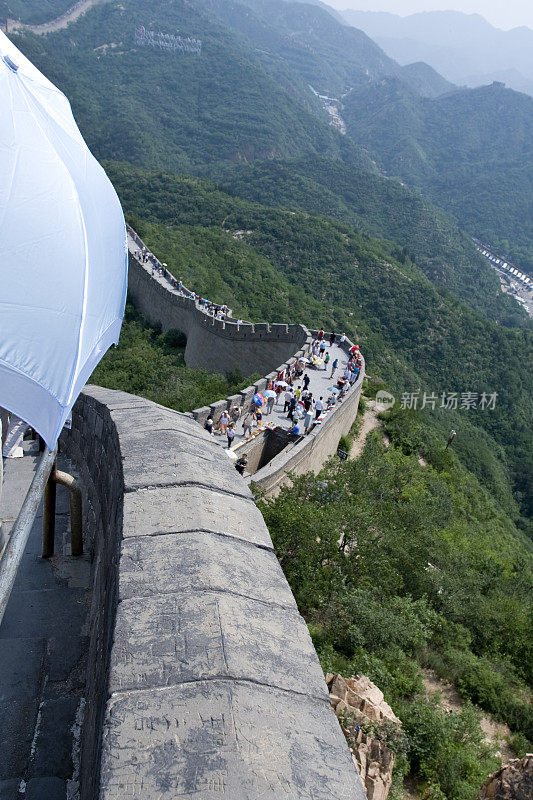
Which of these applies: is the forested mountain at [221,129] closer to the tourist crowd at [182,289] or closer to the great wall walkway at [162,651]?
the tourist crowd at [182,289]

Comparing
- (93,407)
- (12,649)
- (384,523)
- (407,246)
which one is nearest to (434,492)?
(384,523)

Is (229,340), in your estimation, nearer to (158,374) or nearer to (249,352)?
(249,352)

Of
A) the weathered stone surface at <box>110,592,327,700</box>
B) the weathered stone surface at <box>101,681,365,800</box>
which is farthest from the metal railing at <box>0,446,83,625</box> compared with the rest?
the weathered stone surface at <box>101,681,365,800</box>

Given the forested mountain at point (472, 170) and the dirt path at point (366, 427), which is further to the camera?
the forested mountain at point (472, 170)

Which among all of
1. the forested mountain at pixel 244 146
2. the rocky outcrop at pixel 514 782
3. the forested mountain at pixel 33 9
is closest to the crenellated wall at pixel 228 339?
the forested mountain at pixel 244 146

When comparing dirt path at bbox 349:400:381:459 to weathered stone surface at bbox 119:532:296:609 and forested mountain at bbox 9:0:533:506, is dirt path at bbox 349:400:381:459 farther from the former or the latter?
forested mountain at bbox 9:0:533:506

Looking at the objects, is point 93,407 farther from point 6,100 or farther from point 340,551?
point 340,551
